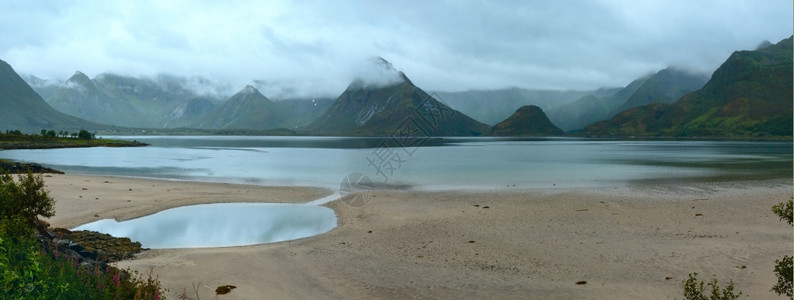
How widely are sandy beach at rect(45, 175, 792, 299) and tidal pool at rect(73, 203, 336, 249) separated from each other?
5.34 feet

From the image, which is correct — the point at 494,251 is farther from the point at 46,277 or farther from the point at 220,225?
the point at 220,225

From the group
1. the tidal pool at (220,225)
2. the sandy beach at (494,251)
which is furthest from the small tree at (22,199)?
the tidal pool at (220,225)

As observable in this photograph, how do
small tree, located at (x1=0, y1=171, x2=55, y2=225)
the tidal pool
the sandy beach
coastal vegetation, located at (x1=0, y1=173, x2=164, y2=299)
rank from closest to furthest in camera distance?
1. coastal vegetation, located at (x1=0, y1=173, x2=164, y2=299)
2. the sandy beach
3. small tree, located at (x1=0, y1=171, x2=55, y2=225)
4. the tidal pool

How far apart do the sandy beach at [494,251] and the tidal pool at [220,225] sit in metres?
1.63

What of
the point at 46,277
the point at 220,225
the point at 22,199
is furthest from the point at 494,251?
the point at 22,199

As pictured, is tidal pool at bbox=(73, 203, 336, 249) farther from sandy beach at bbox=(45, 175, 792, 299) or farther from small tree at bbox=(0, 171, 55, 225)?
small tree at bbox=(0, 171, 55, 225)

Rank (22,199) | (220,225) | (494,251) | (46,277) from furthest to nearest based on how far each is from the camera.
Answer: (220,225)
(494,251)
(22,199)
(46,277)

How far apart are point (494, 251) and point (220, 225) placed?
1656 cm

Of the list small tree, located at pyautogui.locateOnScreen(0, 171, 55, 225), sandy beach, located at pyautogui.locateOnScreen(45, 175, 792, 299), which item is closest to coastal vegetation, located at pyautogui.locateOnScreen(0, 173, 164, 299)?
small tree, located at pyautogui.locateOnScreen(0, 171, 55, 225)

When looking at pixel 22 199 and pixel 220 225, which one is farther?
pixel 220 225

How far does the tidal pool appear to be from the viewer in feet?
76.0

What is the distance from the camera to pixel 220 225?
27062 mm

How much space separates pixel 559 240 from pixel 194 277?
639 inches

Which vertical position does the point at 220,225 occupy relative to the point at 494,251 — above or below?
below
